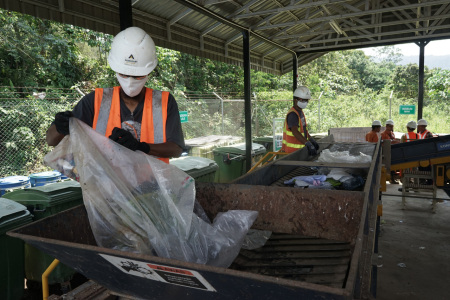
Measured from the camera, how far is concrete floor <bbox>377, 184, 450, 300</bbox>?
13.8 ft

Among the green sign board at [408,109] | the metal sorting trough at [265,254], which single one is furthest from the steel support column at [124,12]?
the green sign board at [408,109]

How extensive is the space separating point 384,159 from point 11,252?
510 cm

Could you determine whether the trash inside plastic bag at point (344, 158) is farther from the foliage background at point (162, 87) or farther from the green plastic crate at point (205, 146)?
the foliage background at point (162, 87)

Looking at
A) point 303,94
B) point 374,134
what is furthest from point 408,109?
point 303,94

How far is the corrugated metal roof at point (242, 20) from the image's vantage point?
513 centimetres

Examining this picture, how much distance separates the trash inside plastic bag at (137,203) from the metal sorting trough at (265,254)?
0.20 metres

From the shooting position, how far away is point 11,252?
3.17 metres

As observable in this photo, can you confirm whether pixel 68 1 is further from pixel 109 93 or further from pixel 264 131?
pixel 264 131

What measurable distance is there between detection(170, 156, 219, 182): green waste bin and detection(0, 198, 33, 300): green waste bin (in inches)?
105

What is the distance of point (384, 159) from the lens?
5.37 m

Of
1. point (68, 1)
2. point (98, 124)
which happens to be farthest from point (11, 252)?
point (68, 1)

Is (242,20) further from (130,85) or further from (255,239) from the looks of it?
(255,239)

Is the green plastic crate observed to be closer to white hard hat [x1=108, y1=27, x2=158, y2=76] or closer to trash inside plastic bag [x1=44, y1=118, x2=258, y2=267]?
white hard hat [x1=108, y1=27, x2=158, y2=76]

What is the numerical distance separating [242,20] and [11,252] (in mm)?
6398
